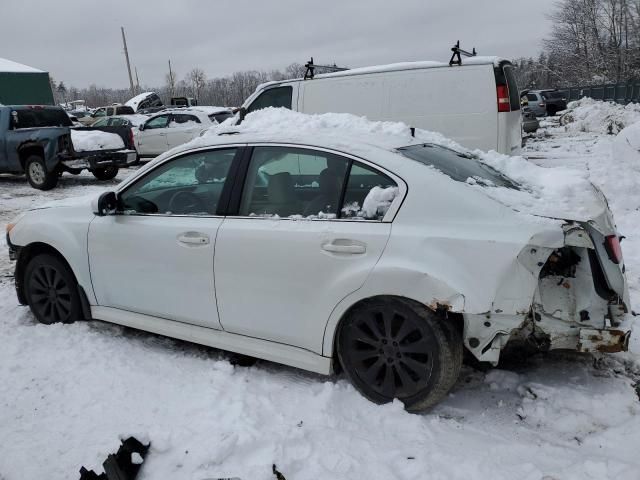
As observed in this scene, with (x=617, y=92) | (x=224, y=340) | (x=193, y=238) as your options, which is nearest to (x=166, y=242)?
(x=193, y=238)

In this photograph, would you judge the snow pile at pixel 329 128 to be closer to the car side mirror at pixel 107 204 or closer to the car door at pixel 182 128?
the car side mirror at pixel 107 204

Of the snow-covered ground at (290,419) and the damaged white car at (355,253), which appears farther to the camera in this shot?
the damaged white car at (355,253)

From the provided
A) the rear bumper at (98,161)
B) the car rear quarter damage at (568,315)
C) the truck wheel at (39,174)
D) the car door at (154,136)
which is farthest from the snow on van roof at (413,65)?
the car door at (154,136)

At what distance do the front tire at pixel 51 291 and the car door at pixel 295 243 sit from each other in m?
1.51

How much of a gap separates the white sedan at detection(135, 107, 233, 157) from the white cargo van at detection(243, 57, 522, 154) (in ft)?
24.7

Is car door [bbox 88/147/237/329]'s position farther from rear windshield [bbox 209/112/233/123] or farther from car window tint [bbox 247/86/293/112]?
rear windshield [bbox 209/112/233/123]

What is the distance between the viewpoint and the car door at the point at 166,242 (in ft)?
11.6

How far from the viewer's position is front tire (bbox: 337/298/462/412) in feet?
9.43

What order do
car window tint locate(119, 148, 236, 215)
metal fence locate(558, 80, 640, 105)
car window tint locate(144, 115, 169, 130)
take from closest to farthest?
car window tint locate(119, 148, 236, 215), car window tint locate(144, 115, 169, 130), metal fence locate(558, 80, 640, 105)

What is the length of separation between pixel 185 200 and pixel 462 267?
2034mm

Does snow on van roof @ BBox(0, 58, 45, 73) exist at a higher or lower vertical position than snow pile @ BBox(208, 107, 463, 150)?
→ higher

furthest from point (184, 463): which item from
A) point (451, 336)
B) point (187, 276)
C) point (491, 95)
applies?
point (491, 95)

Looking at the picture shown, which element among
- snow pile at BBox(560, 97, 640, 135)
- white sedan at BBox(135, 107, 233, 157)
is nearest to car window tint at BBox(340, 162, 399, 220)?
white sedan at BBox(135, 107, 233, 157)

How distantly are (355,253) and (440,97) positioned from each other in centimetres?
546
